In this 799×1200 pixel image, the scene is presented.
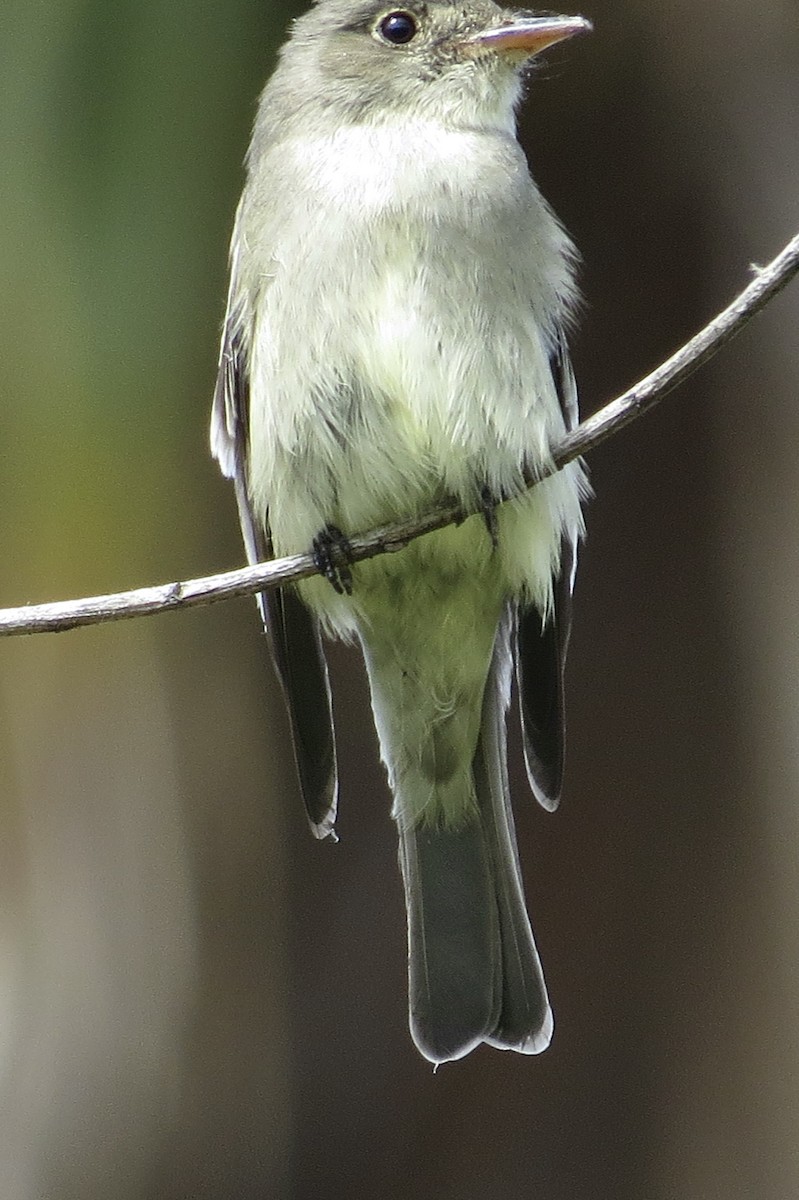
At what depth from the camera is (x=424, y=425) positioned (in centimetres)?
205

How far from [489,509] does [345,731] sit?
59 centimetres

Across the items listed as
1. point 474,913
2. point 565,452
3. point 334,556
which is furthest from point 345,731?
point 565,452

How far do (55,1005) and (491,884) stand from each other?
647 millimetres

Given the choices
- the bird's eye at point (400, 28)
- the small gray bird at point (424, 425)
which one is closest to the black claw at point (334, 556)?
the small gray bird at point (424, 425)

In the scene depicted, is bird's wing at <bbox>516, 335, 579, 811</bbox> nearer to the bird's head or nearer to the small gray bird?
the small gray bird

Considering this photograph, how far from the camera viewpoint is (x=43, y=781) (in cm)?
240

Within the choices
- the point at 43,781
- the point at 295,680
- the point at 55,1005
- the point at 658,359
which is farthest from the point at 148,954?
the point at 658,359

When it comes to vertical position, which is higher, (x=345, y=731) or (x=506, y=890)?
(x=345, y=731)

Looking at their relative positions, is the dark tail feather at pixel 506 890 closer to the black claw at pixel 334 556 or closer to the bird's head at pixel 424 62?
the black claw at pixel 334 556

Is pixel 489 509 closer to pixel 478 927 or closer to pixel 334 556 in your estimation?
pixel 334 556

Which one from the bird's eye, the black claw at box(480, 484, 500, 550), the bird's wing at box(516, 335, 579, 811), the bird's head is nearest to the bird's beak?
the bird's head

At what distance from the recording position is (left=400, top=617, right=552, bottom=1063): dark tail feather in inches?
83.7

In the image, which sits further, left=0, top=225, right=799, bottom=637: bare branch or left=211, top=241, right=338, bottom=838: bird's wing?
left=211, top=241, right=338, bottom=838: bird's wing

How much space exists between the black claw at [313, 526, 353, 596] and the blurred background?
1.08 ft
